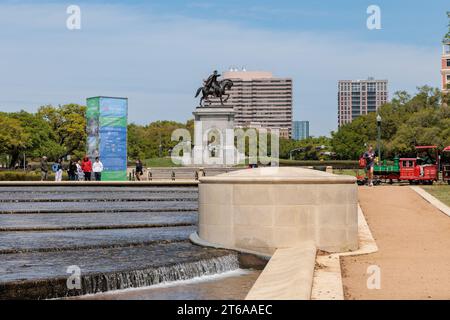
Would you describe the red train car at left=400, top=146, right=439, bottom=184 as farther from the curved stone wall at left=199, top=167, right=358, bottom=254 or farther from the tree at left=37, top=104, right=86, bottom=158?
the tree at left=37, top=104, right=86, bottom=158

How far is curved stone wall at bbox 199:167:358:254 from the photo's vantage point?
13.9m

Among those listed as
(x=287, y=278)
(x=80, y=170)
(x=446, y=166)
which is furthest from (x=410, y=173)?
(x=287, y=278)

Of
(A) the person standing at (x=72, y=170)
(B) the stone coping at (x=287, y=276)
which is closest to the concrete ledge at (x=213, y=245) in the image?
(B) the stone coping at (x=287, y=276)

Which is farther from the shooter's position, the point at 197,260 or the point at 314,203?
the point at 314,203

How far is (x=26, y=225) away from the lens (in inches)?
759

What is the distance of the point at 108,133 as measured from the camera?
5166 centimetres

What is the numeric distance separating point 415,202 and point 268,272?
14479mm

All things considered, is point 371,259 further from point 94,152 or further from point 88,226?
point 94,152

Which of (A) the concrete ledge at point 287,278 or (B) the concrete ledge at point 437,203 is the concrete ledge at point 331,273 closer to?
(A) the concrete ledge at point 287,278

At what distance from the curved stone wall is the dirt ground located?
35.2 inches

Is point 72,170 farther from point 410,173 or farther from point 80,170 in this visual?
point 410,173
